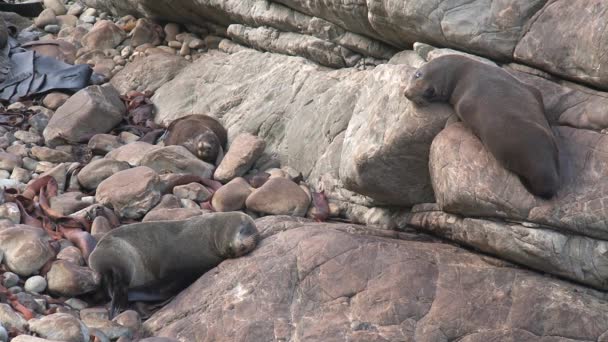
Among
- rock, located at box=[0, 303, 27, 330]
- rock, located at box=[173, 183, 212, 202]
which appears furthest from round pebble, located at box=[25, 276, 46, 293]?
rock, located at box=[173, 183, 212, 202]

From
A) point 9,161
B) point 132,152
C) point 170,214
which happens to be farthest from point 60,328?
point 132,152

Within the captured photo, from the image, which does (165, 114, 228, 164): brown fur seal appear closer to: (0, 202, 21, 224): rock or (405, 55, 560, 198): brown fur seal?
(0, 202, 21, 224): rock

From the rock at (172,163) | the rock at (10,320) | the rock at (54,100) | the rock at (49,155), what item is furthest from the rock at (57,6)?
the rock at (10,320)

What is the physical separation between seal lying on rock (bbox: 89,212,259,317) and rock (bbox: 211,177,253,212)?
1.25m

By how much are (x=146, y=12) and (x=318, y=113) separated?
537cm

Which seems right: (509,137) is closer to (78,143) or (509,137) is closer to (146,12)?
(78,143)

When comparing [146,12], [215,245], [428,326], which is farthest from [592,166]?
[146,12]

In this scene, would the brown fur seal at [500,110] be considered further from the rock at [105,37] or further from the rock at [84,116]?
the rock at [105,37]

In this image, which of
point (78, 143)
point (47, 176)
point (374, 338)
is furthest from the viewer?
point (78, 143)

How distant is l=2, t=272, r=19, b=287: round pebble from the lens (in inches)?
260

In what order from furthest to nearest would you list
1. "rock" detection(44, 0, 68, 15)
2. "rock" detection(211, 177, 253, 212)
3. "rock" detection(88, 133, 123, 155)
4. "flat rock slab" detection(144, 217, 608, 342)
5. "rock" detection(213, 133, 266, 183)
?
"rock" detection(44, 0, 68, 15) < "rock" detection(88, 133, 123, 155) < "rock" detection(213, 133, 266, 183) < "rock" detection(211, 177, 253, 212) < "flat rock slab" detection(144, 217, 608, 342)

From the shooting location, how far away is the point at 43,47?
1383 centimetres

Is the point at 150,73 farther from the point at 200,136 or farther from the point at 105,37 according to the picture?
the point at 200,136

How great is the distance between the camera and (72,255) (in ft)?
23.3
